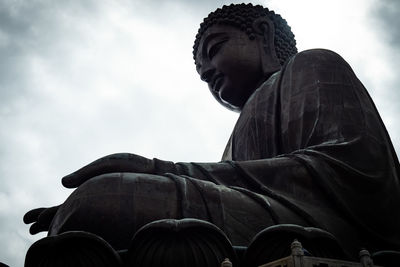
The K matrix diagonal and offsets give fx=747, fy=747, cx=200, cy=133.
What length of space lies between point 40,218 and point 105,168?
623mm

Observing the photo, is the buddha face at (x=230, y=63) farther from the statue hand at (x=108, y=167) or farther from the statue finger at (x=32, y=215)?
the statue finger at (x=32, y=215)

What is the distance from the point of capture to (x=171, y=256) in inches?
174

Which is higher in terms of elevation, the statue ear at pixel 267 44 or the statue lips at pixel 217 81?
the statue ear at pixel 267 44

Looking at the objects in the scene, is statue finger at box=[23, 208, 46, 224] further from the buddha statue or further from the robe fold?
the robe fold

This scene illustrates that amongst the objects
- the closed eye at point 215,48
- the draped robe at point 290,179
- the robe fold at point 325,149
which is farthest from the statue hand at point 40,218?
the closed eye at point 215,48

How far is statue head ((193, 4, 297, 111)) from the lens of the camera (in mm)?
7969

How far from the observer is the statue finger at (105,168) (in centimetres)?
530

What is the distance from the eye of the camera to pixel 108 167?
5.30 m

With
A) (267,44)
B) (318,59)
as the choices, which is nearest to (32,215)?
(318,59)

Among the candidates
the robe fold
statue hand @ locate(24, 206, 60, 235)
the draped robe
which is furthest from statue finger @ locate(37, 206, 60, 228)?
the robe fold

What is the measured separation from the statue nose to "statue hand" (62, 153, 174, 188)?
2893mm

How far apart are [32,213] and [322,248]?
223 centimetres

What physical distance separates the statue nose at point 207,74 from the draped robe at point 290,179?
33.7 inches

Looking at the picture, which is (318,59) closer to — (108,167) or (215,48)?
(215,48)
